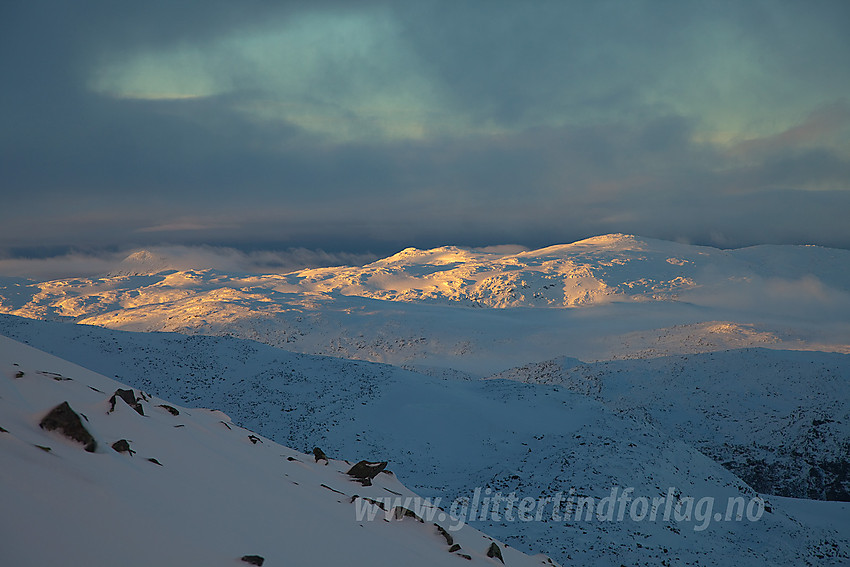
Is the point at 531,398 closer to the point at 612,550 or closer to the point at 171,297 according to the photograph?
the point at 612,550

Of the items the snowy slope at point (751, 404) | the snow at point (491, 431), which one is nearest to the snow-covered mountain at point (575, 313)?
the snow at point (491, 431)

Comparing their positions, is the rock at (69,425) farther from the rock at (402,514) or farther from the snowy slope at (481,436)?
the snowy slope at (481,436)

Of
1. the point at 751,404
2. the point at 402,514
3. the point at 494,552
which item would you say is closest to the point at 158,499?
the point at 402,514

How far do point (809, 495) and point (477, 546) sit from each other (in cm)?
3214

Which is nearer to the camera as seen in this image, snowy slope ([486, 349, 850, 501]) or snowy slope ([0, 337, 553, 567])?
snowy slope ([0, 337, 553, 567])

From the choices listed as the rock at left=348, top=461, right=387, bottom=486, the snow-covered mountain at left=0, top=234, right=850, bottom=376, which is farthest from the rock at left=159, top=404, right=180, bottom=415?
the snow-covered mountain at left=0, top=234, right=850, bottom=376

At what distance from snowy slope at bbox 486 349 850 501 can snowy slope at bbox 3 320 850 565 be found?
919 cm

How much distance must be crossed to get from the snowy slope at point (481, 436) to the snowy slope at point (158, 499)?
11.2m

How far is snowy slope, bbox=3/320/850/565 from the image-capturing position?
18.8 m

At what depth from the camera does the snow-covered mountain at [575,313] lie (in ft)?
269

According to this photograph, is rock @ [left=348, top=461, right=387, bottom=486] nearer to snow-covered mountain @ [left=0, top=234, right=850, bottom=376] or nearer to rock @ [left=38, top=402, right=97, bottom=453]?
rock @ [left=38, top=402, right=97, bottom=453]

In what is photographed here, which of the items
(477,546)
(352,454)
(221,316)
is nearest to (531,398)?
(352,454)

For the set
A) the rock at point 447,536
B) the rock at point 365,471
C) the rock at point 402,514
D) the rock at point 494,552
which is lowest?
the rock at point 494,552

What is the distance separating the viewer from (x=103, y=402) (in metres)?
7.78
